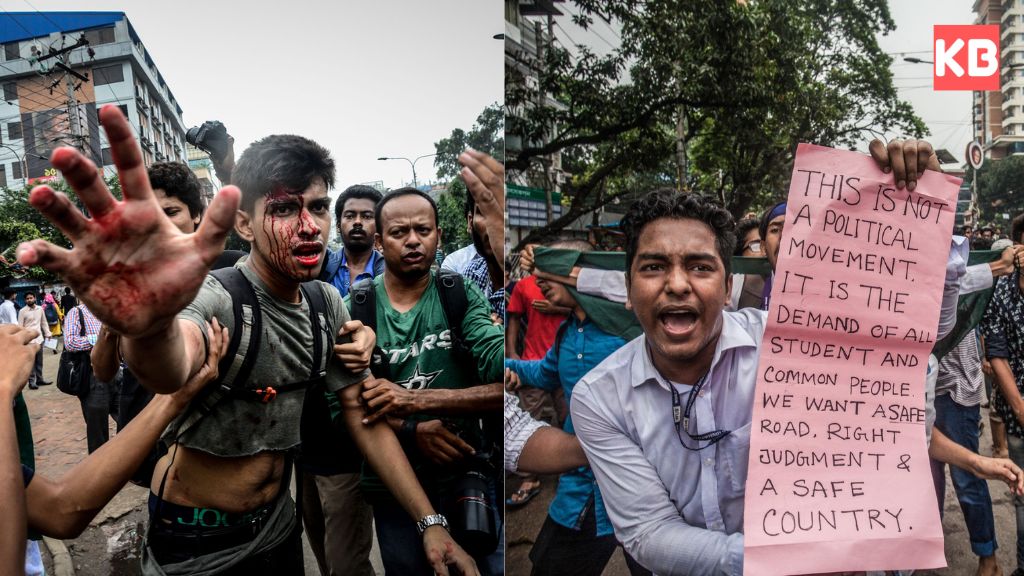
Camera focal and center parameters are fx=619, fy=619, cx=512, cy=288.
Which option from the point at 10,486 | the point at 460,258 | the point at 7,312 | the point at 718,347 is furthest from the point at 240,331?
the point at 7,312

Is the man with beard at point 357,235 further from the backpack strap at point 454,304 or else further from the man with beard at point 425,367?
the backpack strap at point 454,304

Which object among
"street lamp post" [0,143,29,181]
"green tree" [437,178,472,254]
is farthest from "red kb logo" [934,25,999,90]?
"street lamp post" [0,143,29,181]

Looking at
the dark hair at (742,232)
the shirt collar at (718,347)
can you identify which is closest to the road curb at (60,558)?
the shirt collar at (718,347)

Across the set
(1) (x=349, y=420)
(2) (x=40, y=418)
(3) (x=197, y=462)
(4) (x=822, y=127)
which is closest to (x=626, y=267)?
(4) (x=822, y=127)

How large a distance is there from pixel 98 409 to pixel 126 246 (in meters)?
2.58

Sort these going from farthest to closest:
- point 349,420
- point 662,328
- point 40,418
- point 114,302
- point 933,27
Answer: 1. point 40,418
2. point 349,420
3. point 933,27
4. point 662,328
5. point 114,302

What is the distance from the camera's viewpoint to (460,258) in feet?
10.1

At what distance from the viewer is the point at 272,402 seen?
1.74 meters

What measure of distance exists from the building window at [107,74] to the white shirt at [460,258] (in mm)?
1476

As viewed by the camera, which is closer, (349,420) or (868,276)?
(868,276)

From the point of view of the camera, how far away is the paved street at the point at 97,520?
10.2 ft

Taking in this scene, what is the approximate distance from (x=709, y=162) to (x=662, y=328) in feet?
1.37

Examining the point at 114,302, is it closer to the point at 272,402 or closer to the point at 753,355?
the point at 272,402

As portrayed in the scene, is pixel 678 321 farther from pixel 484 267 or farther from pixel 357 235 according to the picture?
pixel 357 235
